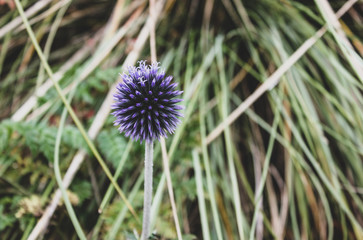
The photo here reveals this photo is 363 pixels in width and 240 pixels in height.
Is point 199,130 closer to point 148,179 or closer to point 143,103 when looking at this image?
point 143,103

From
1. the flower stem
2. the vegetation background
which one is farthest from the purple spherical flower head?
the vegetation background

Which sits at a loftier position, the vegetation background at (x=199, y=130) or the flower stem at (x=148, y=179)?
the vegetation background at (x=199, y=130)

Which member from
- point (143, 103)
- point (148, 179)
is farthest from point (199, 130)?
point (148, 179)

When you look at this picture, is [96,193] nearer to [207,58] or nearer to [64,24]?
[207,58]

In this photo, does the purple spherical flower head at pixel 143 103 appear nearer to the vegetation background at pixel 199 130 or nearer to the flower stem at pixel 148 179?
the flower stem at pixel 148 179

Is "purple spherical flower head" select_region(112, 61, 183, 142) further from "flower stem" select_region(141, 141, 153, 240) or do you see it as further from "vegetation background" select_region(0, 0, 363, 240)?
"vegetation background" select_region(0, 0, 363, 240)

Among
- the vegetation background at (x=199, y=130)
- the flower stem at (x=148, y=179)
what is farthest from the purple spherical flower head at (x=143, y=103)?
the vegetation background at (x=199, y=130)

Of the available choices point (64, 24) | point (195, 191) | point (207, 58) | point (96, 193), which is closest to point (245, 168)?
point (195, 191)
